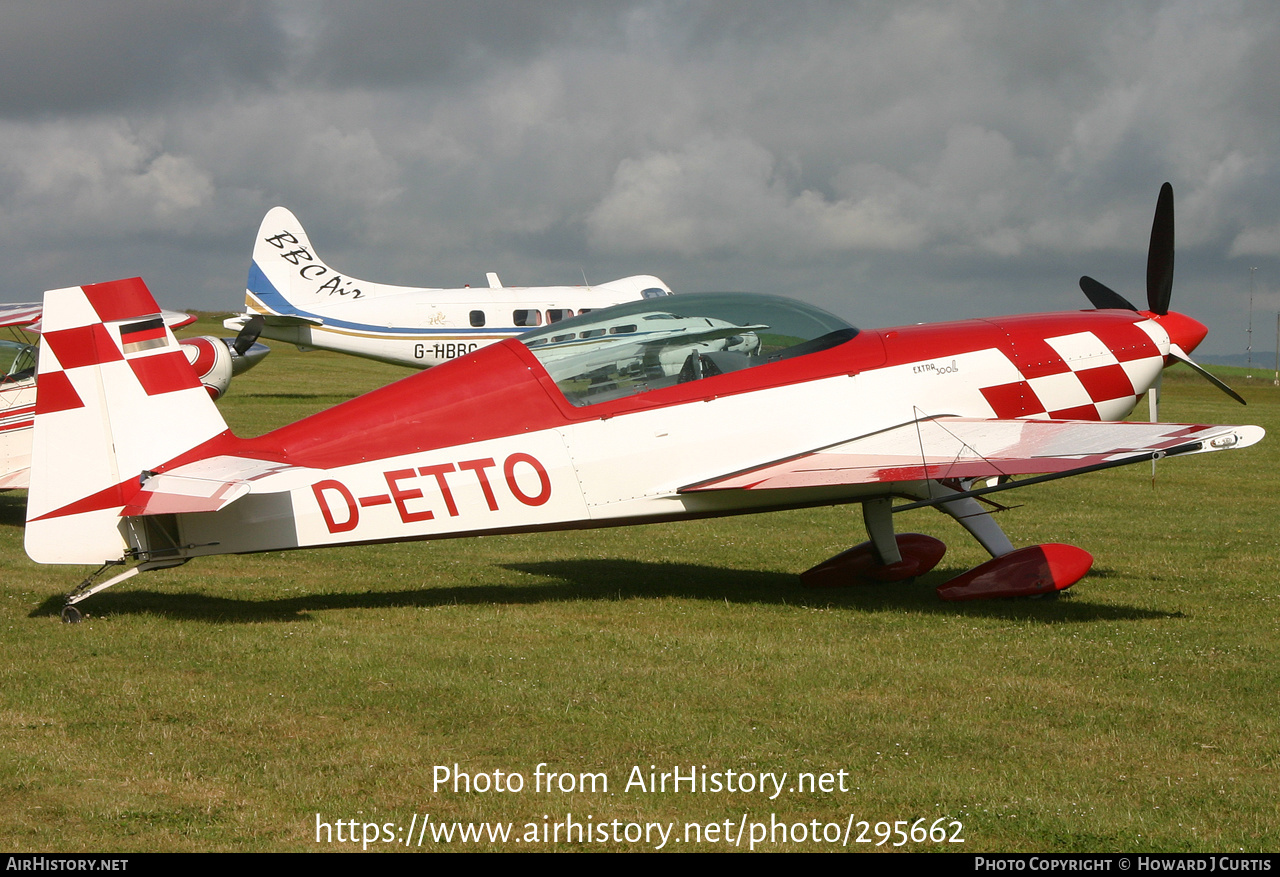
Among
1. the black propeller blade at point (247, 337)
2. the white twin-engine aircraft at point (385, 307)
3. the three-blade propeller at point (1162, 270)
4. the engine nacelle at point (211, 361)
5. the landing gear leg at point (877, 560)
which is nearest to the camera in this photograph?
the landing gear leg at point (877, 560)

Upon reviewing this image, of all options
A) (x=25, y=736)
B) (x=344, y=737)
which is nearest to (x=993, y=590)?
(x=344, y=737)

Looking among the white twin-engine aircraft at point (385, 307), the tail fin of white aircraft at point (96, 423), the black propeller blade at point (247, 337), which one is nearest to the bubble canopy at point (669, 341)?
the tail fin of white aircraft at point (96, 423)

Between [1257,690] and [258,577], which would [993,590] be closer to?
[1257,690]

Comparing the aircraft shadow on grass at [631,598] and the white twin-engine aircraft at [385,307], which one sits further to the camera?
the white twin-engine aircraft at [385,307]

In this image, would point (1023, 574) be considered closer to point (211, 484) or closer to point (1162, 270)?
point (1162, 270)

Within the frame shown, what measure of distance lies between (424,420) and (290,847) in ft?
12.0

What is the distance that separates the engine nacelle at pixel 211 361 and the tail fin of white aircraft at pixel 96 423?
8.95 metres

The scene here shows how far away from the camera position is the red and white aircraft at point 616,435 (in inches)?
254

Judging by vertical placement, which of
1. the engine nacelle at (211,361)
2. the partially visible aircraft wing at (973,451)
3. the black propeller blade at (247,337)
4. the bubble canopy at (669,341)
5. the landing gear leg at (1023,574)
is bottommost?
the landing gear leg at (1023,574)

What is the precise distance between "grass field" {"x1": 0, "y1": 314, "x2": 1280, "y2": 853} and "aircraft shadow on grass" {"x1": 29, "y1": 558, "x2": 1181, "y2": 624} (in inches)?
1.5

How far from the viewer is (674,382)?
745cm

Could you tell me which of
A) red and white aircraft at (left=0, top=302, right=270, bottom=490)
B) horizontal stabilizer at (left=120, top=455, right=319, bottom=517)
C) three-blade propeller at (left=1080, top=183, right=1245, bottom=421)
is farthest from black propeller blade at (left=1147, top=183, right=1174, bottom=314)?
red and white aircraft at (left=0, top=302, right=270, bottom=490)

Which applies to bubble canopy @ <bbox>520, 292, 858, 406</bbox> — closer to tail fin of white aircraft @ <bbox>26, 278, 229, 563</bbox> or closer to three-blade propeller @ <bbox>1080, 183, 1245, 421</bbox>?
tail fin of white aircraft @ <bbox>26, 278, 229, 563</bbox>

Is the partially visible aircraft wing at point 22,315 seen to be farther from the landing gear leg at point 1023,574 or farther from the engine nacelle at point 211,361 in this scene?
the landing gear leg at point 1023,574
